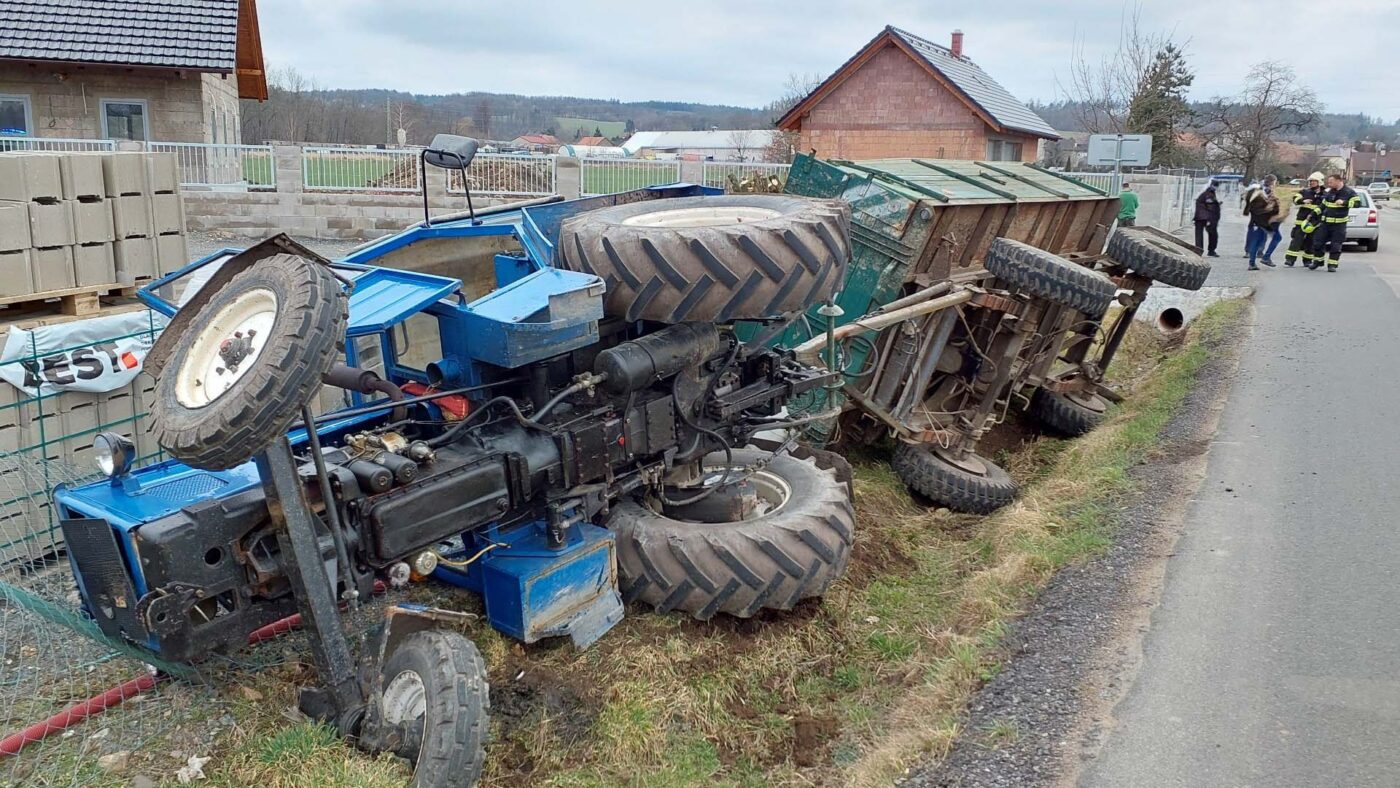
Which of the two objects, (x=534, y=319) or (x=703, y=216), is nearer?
(x=534, y=319)

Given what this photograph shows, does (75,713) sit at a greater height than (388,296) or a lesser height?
lesser

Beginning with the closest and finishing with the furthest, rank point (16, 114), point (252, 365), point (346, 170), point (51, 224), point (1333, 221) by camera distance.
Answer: point (252, 365)
point (51, 224)
point (1333, 221)
point (346, 170)
point (16, 114)

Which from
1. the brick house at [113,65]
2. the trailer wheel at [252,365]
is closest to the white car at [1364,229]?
the brick house at [113,65]

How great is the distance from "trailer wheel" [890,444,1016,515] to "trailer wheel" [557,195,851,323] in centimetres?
292

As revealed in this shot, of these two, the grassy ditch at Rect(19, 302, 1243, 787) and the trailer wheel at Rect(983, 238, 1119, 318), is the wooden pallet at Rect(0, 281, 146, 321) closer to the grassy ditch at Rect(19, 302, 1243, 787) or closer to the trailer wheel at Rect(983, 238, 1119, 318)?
the grassy ditch at Rect(19, 302, 1243, 787)

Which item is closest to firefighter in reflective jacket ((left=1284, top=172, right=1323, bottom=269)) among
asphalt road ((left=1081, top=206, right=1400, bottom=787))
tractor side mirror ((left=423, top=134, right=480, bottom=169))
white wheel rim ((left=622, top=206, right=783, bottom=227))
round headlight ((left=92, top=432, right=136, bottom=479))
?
asphalt road ((left=1081, top=206, right=1400, bottom=787))

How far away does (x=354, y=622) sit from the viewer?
458cm

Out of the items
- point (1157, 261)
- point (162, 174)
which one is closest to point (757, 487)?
point (162, 174)

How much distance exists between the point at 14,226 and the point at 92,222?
0.48 m

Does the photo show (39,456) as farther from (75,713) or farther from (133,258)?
(75,713)

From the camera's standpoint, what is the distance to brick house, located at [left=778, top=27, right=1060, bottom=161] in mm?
28547

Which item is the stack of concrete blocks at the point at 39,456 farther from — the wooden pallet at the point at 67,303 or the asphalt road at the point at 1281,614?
the asphalt road at the point at 1281,614

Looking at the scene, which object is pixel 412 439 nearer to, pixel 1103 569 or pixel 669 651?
pixel 669 651

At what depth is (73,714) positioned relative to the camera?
372 centimetres
